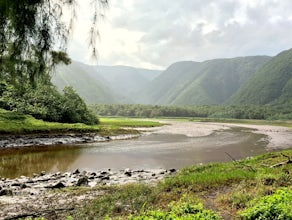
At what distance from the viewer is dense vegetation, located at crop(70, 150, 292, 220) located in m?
7.93

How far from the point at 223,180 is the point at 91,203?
5.90 m

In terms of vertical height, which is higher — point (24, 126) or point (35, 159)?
point (24, 126)

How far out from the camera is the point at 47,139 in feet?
154

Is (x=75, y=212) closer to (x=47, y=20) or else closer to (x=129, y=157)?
(x=47, y=20)

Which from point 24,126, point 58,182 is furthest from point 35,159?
point 24,126

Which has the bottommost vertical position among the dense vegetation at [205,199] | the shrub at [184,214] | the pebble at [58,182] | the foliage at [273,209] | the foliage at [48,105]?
the pebble at [58,182]

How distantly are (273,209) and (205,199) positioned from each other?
3.88 meters

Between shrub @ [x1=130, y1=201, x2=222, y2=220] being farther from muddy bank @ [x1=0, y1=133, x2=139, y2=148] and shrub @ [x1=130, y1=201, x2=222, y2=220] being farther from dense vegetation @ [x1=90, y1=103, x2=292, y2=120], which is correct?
dense vegetation @ [x1=90, y1=103, x2=292, y2=120]

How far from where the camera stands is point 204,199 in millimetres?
11188

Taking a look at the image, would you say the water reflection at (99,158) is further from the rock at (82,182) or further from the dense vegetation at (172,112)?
the dense vegetation at (172,112)

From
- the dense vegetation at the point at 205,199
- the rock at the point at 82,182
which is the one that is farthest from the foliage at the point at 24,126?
the dense vegetation at the point at 205,199

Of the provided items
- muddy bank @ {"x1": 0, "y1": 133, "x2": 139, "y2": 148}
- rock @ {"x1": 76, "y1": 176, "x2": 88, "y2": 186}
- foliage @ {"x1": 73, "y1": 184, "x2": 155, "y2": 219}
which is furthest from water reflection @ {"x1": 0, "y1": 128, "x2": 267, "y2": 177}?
foliage @ {"x1": 73, "y1": 184, "x2": 155, "y2": 219}

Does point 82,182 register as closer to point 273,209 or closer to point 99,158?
point 273,209

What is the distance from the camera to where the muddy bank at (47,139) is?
41.7 metres
